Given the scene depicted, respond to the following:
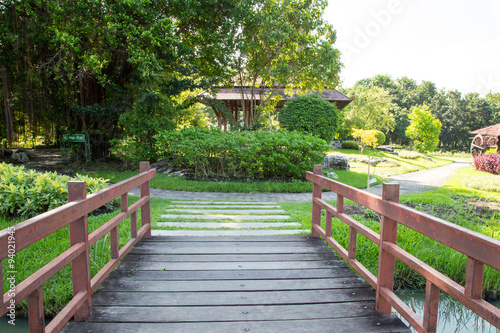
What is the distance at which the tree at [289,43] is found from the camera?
11734 millimetres

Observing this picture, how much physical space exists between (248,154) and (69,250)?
6554 millimetres

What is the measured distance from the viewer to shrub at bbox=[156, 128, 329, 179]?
8422 millimetres

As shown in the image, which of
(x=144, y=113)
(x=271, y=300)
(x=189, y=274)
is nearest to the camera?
(x=271, y=300)

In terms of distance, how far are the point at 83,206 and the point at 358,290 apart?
2164mm

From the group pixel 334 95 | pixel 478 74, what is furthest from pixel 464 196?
pixel 334 95

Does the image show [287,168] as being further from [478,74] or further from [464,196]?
[478,74]

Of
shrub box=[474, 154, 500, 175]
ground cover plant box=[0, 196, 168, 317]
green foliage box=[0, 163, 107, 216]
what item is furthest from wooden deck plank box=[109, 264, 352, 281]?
shrub box=[474, 154, 500, 175]

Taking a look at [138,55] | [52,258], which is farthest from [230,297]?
[138,55]

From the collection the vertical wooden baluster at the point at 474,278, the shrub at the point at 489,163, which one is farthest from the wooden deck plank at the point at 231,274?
the shrub at the point at 489,163

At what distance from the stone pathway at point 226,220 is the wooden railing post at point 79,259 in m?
1.95

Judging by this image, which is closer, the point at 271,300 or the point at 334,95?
the point at 271,300

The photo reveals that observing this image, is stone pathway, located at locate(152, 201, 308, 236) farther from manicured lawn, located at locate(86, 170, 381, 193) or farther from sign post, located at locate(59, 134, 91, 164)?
sign post, located at locate(59, 134, 91, 164)

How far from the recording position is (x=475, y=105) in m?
41.1

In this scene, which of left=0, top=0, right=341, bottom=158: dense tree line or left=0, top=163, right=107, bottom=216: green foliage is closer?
left=0, top=163, right=107, bottom=216: green foliage
